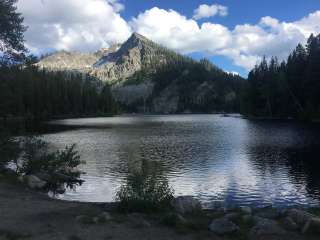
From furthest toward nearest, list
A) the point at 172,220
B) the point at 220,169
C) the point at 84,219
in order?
the point at 220,169
the point at 84,219
the point at 172,220

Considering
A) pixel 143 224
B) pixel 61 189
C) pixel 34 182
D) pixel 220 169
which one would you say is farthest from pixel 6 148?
pixel 220 169

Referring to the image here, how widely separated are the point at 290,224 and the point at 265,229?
Result: 1.37m

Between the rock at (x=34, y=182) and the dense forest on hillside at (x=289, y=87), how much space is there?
339ft

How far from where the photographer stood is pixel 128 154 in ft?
183

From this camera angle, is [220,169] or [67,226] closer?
[67,226]

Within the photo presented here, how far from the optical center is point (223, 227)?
50.3 feet

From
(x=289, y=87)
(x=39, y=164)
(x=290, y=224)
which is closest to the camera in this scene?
(x=290, y=224)

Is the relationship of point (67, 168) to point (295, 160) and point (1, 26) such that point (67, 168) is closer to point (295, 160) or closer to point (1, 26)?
point (1, 26)

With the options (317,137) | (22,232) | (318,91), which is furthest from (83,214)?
(318,91)

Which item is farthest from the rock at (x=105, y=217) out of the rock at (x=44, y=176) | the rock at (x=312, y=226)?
the rock at (x=44, y=176)

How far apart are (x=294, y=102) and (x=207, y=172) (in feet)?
Answer: 351

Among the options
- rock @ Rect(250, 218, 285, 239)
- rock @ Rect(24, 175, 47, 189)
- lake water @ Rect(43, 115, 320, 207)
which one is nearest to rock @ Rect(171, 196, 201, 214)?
rock @ Rect(250, 218, 285, 239)

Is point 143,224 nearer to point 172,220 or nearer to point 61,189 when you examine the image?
point 172,220

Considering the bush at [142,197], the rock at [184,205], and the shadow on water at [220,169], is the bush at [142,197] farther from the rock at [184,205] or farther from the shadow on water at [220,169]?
the shadow on water at [220,169]
